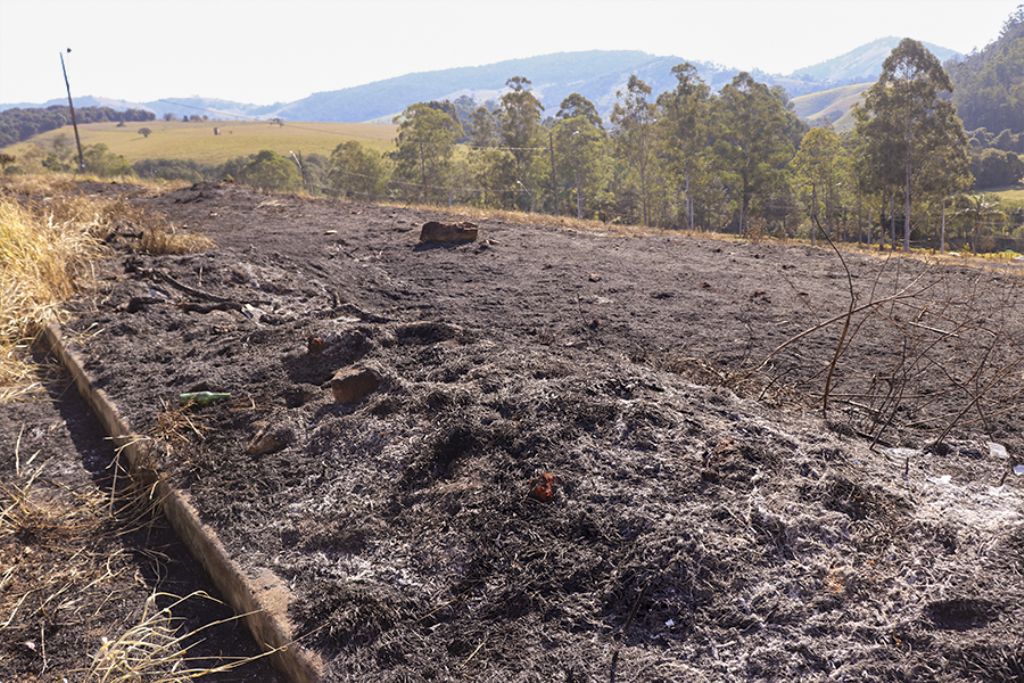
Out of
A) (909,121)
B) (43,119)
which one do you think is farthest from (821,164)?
(43,119)

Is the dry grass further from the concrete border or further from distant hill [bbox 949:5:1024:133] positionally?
distant hill [bbox 949:5:1024:133]

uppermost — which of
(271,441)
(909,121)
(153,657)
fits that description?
(909,121)

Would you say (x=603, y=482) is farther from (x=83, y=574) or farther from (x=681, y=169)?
(x=681, y=169)

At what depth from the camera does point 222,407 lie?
130 inches

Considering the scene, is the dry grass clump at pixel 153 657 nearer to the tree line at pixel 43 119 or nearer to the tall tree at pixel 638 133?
the tall tree at pixel 638 133

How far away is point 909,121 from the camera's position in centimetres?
2381

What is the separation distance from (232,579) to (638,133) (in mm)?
35729

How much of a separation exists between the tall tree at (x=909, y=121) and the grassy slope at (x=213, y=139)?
5691cm

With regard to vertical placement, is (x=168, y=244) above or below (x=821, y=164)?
above

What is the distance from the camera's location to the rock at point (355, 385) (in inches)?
122

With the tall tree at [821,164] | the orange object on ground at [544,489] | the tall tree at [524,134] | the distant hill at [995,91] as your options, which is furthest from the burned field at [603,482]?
the distant hill at [995,91]

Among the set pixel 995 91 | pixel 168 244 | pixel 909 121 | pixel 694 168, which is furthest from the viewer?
pixel 995 91

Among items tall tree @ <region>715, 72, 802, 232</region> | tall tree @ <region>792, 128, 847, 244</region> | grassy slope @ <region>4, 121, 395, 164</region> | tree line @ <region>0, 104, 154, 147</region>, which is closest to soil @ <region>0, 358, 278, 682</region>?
tall tree @ <region>792, 128, 847, 244</region>

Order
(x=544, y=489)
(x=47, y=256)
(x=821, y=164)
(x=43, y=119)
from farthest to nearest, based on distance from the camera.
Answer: (x=43, y=119), (x=821, y=164), (x=47, y=256), (x=544, y=489)
